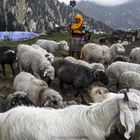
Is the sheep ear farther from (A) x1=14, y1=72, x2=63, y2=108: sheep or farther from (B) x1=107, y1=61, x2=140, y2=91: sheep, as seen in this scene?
(B) x1=107, y1=61, x2=140, y2=91: sheep

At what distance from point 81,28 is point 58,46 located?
520 centimetres

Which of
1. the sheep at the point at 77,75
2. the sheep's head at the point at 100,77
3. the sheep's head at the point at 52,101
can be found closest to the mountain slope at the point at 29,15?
the sheep at the point at 77,75

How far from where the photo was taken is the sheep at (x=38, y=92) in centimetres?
1169

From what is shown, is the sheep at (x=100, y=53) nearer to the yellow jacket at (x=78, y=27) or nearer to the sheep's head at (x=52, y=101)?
the yellow jacket at (x=78, y=27)

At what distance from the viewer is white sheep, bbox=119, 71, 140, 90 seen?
50.9 ft

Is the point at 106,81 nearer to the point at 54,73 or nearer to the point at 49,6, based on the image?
the point at 54,73

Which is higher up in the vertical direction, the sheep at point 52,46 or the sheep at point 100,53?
the sheep at point 100,53

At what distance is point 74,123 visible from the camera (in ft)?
23.8

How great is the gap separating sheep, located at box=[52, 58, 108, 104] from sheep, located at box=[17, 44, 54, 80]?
1.35 feet

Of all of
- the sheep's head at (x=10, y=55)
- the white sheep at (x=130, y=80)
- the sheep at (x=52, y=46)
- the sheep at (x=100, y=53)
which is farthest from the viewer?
the sheep at (x=52, y=46)

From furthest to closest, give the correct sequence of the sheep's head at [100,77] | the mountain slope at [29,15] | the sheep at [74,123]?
the mountain slope at [29,15]
the sheep's head at [100,77]
the sheep at [74,123]

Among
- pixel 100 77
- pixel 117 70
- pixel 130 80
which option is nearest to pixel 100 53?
pixel 117 70

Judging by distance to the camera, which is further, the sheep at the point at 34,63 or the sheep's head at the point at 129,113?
the sheep at the point at 34,63

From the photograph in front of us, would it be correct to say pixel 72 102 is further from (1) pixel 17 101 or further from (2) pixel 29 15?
(2) pixel 29 15
